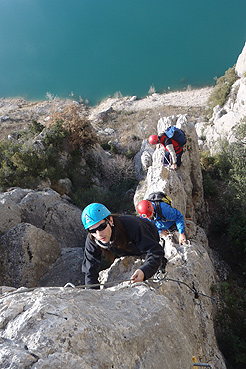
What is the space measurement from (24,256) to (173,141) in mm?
6450

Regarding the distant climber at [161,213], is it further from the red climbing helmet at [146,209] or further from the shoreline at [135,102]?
the shoreline at [135,102]

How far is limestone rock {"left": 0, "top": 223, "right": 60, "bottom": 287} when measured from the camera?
7.63 meters

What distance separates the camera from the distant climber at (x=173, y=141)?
8.63 metres

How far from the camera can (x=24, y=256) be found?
783 centimetres

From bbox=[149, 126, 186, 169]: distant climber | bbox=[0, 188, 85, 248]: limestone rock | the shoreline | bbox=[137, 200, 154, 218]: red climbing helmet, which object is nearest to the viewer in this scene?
bbox=[137, 200, 154, 218]: red climbing helmet

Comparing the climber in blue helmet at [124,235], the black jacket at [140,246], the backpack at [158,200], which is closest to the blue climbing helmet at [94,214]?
the climber in blue helmet at [124,235]

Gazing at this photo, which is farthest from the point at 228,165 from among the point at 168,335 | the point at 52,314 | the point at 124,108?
the point at 124,108

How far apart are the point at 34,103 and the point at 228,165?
134ft

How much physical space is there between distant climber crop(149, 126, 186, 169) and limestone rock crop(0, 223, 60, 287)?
534 cm

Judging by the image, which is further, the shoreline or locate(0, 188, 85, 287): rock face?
the shoreline

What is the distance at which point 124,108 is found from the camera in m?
40.8

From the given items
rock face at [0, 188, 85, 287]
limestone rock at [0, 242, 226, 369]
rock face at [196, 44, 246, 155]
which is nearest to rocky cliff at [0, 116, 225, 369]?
limestone rock at [0, 242, 226, 369]

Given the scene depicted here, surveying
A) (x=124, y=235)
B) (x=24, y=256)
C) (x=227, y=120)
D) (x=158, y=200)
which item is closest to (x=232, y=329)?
(x=158, y=200)

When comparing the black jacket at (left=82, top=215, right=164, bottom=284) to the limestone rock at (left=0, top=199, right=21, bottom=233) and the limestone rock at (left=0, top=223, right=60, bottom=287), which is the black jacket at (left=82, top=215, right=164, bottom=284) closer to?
the limestone rock at (left=0, top=223, right=60, bottom=287)
